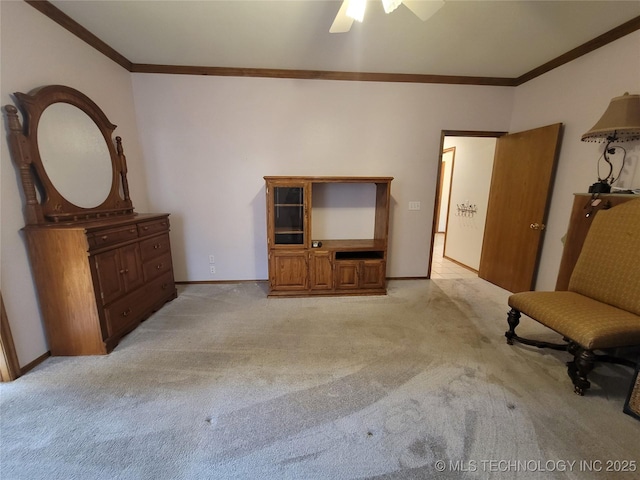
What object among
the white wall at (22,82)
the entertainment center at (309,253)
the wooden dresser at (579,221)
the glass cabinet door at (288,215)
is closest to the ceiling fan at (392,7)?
the entertainment center at (309,253)

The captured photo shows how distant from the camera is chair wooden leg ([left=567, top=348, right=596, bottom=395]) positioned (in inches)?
62.4

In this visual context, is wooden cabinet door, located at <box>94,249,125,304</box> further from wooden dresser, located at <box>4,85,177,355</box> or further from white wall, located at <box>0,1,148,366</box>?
white wall, located at <box>0,1,148,366</box>

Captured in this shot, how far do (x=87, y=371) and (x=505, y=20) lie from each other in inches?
168

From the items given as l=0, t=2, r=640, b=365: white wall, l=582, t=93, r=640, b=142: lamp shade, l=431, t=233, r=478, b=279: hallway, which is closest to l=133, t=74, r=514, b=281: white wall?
l=0, t=2, r=640, b=365: white wall

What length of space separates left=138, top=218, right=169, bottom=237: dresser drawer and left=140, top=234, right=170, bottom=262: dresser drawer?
0.07m

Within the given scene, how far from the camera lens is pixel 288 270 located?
10.1ft

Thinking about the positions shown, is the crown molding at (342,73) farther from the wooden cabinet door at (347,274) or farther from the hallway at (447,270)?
the hallway at (447,270)

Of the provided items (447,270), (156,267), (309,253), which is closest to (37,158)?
(156,267)

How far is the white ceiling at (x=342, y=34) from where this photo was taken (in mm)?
1952

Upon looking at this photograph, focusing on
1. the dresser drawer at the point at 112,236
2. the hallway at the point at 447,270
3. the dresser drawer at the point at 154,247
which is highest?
the dresser drawer at the point at 112,236

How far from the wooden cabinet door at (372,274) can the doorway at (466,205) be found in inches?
40.8

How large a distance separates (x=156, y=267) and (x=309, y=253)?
1.65 metres

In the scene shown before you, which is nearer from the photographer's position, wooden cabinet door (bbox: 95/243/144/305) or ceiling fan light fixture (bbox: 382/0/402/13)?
ceiling fan light fixture (bbox: 382/0/402/13)

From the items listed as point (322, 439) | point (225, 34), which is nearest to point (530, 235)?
point (322, 439)
